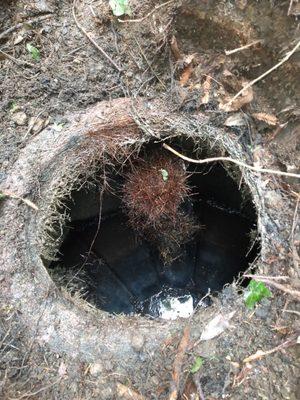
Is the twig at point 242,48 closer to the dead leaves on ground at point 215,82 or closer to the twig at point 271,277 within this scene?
the dead leaves on ground at point 215,82

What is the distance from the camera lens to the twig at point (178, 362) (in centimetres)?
231

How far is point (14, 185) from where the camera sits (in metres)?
2.78

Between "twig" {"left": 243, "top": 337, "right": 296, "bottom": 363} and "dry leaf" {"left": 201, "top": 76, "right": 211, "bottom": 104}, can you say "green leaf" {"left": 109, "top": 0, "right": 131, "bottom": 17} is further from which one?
"twig" {"left": 243, "top": 337, "right": 296, "bottom": 363}

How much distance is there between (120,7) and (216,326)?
2195mm

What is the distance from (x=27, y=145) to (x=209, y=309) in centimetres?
167

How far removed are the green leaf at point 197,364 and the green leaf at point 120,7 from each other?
7.49 ft

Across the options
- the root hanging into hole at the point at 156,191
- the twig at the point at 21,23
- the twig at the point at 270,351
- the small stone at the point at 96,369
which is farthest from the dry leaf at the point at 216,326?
the twig at the point at 21,23

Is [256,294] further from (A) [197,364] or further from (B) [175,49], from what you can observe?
(B) [175,49]

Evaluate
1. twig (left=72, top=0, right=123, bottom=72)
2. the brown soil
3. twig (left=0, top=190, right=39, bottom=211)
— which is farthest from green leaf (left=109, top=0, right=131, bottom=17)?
twig (left=0, top=190, right=39, bottom=211)

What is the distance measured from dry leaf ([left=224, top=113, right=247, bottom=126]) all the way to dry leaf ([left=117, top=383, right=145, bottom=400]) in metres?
1.83

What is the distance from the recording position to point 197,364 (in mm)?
2359

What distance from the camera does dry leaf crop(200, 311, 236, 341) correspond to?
2.44 meters

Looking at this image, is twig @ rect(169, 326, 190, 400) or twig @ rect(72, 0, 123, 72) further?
twig @ rect(72, 0, 123, 72)

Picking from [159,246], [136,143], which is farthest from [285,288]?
[159,246]
